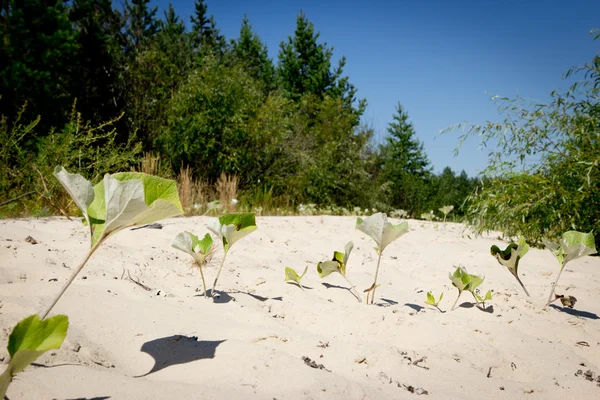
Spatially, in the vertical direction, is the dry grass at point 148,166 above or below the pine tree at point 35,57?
below

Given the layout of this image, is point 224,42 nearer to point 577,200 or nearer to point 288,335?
point 577,200

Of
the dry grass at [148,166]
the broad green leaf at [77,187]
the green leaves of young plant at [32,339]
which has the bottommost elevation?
the green leaves of young plant at [32,339]

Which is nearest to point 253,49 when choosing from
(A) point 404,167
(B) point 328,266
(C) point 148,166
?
(A) point 404,167

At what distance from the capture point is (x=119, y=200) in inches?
33.0

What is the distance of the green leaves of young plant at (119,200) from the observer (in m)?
0.83

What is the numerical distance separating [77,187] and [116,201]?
0.31 feet

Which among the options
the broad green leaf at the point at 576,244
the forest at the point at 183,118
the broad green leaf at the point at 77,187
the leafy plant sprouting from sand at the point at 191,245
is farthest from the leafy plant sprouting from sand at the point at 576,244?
the forest at the point at 183,118

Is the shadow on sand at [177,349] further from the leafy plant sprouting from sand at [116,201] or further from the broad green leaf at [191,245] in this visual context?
the broad green leaf at [191,245]

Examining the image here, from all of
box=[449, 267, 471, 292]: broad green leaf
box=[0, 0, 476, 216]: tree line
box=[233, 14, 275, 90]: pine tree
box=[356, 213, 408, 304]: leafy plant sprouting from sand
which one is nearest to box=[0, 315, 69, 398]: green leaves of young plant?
box=[356, 213, 408, 304]: leafy plant sprouting from sand

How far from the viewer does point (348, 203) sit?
13062mm

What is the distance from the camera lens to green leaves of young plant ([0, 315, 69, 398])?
2.18 feet

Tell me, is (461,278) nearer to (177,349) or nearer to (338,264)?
(338,264)

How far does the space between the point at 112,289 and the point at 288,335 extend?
76 centimetres

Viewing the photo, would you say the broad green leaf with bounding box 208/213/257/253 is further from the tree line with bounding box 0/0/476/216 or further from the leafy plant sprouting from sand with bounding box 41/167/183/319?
the tree line with bounding box 0/0/476/216
